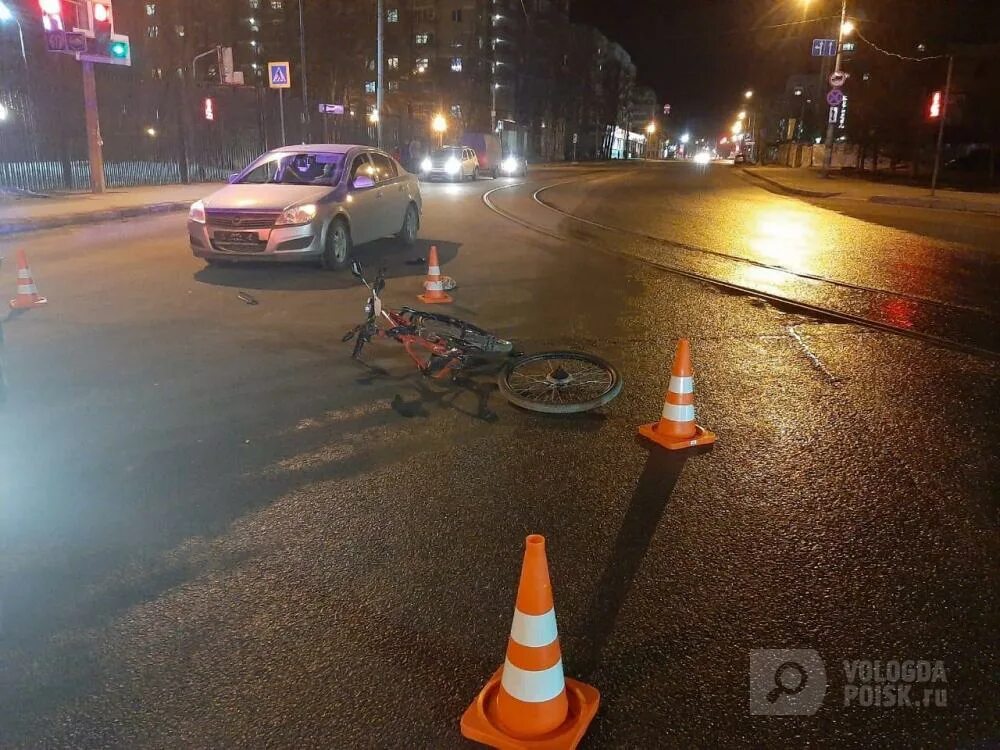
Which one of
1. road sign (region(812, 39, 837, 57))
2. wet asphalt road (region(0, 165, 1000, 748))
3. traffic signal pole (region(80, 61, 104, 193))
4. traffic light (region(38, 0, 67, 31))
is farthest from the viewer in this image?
road sign (region(812, 39, 837, 57))

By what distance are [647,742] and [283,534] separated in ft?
6.83

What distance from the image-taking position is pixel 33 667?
2865mm

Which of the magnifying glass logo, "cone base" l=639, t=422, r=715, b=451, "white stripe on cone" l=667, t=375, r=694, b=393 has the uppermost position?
"white stripe on cone" l=667, t=375, r=694, b=393

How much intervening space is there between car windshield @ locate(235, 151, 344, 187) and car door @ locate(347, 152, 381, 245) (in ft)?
0.84

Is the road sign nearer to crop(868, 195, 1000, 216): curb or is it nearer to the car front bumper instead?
crop(868, 195, 1000, 216): curb

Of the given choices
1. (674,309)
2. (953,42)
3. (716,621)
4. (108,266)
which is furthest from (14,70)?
(953,42)

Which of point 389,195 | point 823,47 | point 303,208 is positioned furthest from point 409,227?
point 823,47

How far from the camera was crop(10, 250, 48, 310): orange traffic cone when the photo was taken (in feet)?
28.4

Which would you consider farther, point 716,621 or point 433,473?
point 433,473

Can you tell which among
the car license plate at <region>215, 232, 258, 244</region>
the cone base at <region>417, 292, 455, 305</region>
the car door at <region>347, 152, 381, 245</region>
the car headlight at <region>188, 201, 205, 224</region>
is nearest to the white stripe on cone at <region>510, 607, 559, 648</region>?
the cone base at <region>417, 292, 455, 305</region>

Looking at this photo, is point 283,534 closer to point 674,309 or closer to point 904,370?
point 904,370

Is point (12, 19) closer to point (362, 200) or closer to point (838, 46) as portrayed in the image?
point (362, 200)

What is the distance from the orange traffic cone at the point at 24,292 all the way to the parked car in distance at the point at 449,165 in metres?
30.1

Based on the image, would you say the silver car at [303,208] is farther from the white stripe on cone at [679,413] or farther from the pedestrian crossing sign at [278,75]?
the pedestrian crossing sign at [278,75]
